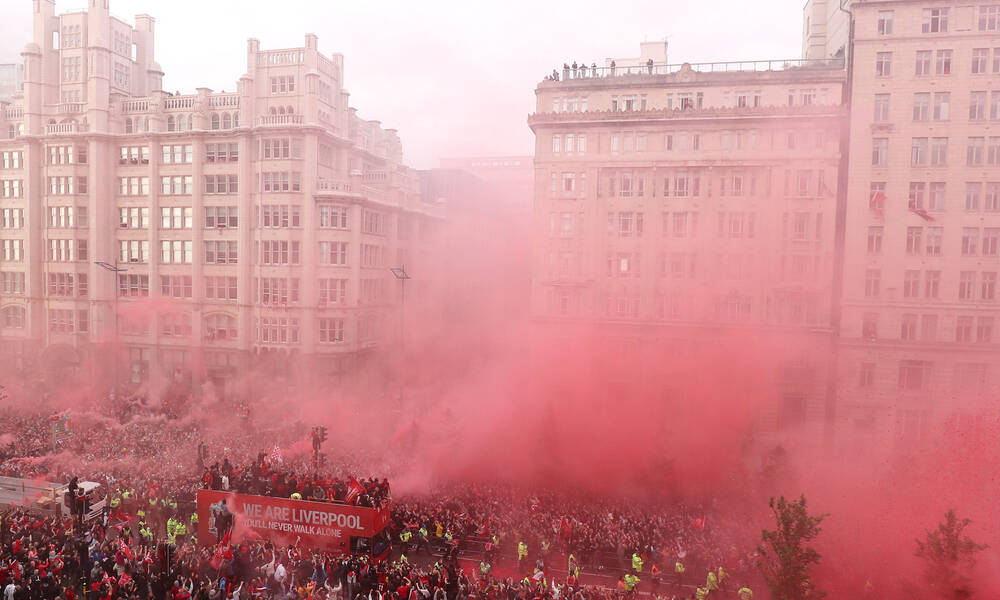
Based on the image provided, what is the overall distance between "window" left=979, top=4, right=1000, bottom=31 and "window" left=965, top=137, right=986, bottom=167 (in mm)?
5929

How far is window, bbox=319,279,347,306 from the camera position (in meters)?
Answer: 43.6

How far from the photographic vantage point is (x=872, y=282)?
36281 mm

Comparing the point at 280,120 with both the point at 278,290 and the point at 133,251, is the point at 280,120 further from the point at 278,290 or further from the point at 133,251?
the point at 133,251

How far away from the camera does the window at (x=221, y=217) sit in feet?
146

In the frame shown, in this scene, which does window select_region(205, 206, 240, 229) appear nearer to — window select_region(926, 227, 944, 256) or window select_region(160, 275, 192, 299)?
window select_region(160, 275, 192, 299)

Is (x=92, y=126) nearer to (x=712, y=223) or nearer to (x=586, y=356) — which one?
(x=586, y=356)

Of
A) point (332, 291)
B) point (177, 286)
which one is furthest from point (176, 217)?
point (332, 291)

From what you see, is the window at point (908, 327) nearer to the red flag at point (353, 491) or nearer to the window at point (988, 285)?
the window at point (988, 285)

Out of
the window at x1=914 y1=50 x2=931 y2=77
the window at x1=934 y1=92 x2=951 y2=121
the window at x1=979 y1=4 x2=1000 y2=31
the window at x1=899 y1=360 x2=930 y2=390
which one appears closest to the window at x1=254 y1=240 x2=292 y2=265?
the window at x1=899 y1=360 x2=930 y2=390

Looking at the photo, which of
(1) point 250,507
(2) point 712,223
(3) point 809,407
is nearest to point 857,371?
(3) point 809,407

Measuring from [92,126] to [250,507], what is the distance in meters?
37.6

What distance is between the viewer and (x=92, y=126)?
4562 cm

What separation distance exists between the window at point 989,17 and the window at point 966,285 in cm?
1330

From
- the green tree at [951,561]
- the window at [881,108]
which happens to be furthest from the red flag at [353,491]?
the window at [881,108]
